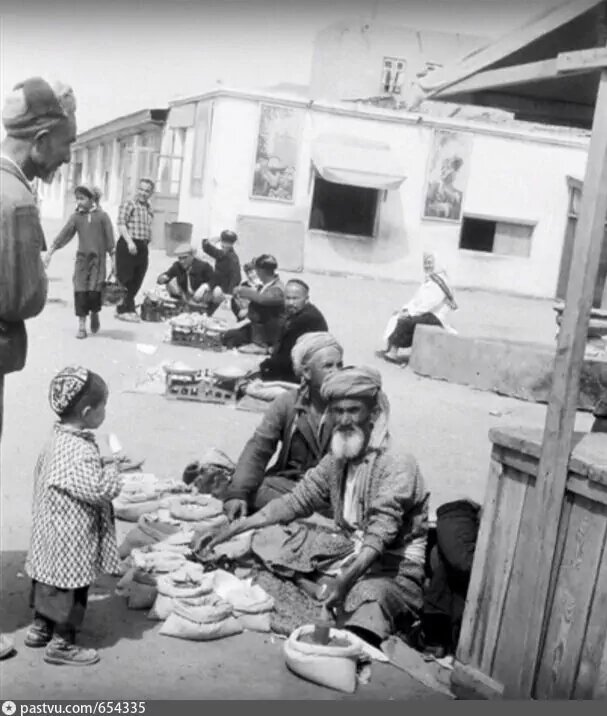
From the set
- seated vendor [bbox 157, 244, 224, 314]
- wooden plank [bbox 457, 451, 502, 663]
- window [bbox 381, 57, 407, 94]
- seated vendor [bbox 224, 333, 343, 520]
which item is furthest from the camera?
window [bbox 381, 57, 407, 94]

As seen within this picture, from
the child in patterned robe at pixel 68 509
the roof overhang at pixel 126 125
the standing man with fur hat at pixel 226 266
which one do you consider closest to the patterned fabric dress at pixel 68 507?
the child in patterned robe at pixel 68 509

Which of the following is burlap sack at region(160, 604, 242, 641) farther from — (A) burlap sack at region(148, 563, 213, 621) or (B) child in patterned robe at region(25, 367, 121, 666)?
(B) child in patterned robe at region(25, 367, 121, 666)

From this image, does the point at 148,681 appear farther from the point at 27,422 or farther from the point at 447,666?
the point at 27,422

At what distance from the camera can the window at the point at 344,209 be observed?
23031mm

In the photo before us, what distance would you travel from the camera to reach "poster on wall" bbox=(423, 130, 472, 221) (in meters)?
22.6

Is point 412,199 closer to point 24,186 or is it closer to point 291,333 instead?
point 291,333

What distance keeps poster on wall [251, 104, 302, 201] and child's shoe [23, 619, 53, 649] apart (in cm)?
1809

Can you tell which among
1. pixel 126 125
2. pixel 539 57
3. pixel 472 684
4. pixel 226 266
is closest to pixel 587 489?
pixel 472 684

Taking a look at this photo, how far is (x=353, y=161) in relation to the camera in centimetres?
2175

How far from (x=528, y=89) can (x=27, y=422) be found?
14.5 ft

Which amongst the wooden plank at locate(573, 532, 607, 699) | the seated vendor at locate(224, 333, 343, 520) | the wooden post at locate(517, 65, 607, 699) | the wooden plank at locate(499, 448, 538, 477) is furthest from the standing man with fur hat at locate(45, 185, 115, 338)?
the wooden plank at locate(573, 532, 607, 699)

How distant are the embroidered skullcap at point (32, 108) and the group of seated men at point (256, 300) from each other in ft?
14.1

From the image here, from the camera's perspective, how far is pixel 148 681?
3.86 meters

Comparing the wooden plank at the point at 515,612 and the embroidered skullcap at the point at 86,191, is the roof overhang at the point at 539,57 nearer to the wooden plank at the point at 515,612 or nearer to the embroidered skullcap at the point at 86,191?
the wooden plank at the point at 515,612
